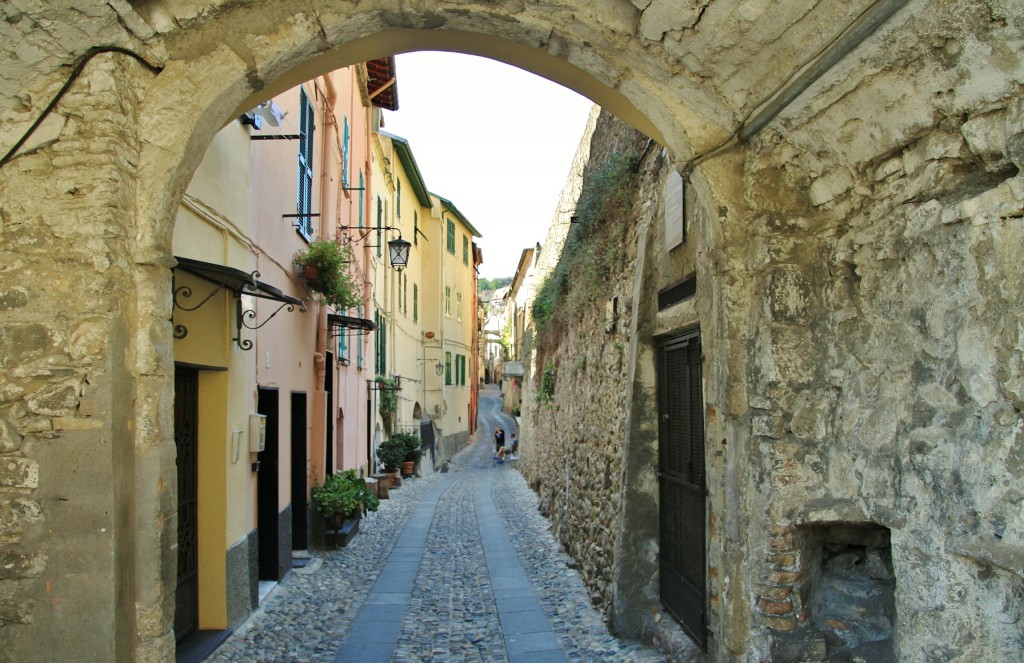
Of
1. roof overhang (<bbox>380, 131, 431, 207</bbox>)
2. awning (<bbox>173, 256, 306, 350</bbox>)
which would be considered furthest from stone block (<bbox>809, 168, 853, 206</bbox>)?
roof overhang (<bbox>380, 131, 431, 207</bbox>)

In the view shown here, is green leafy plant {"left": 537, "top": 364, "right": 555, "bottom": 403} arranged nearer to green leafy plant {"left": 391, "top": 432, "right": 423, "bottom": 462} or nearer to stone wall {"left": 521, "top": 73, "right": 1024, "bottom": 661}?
green leafy plant {"left": 391, "top": 432, "right": 423, "bottom": 462}

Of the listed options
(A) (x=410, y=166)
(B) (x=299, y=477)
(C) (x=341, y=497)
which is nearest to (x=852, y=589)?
(B) (x=299, y=477)

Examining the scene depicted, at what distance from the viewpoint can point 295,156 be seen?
8.69m

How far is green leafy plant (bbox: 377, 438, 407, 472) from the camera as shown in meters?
17.2

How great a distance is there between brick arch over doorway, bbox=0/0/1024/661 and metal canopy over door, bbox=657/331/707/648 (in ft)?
3.91

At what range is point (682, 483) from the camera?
17.7 ft

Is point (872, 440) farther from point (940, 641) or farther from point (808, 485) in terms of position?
point (940, 641)

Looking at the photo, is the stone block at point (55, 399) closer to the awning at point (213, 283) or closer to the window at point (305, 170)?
the awning at point (213, 283)

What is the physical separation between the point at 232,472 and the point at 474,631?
238 cm

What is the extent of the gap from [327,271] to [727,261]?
6.19 meters

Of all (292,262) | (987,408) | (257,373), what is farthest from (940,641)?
(292,262)

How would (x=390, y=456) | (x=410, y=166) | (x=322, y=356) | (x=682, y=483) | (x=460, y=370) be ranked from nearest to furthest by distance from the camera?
(x=682, y=483)
(x=322, y=356)
(x=390, y=456)
(x=410, y=166)
(x=460, y=370)

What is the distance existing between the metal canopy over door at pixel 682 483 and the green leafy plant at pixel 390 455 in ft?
39.0

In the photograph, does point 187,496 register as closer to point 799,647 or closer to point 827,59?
point 799,647
